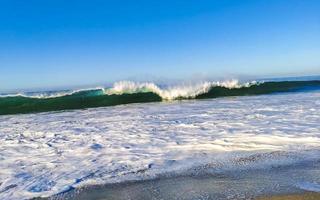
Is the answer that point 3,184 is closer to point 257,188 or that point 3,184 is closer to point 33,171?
point 33,171

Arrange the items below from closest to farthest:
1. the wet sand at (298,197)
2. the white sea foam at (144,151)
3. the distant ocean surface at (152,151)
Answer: the wet sand at (298,197) < the distant ocean surface at (152,151) < the white sea foam at (144,151)

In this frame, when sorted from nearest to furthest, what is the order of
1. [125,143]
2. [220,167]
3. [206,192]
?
[206,192]
[220,167]
[125,143]

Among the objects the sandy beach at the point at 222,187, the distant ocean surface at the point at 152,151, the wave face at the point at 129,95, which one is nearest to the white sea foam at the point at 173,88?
the wave face at the point at 129,95

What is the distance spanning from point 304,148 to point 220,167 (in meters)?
1.53

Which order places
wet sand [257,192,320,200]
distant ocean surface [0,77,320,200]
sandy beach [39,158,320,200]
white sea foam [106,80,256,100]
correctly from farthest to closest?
white sea foam [106,80,256,100]
distant ocean surface [0,77,320,200]
sandy beach [39,158,320,200]
wet sand [257,192,320,200]

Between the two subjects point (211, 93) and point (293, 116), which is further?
point (211, 93)

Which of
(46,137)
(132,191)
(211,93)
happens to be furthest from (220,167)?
(211,93)

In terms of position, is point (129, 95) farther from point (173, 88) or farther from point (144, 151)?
point (144, 151)

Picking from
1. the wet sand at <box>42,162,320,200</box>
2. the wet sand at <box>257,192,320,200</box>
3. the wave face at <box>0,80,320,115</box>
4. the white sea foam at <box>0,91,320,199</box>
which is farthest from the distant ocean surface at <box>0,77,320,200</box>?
the wave face at <box>0,80,320,115</box>

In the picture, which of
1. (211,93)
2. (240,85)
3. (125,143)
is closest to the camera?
(125,143)

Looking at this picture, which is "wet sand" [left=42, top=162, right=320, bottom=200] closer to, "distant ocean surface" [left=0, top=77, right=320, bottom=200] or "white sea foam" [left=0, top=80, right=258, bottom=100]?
"distant ocean surface" [left=0, top=77, right=320, bottom=200]

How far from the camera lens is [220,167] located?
4.87 m

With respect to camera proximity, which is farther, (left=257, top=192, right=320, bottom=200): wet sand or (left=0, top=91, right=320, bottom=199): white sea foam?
(left=0, top=91, right=320, bottom=199): white sea foam

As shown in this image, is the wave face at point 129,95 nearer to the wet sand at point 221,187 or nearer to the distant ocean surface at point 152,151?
the distant ocean surface at point 152,151
